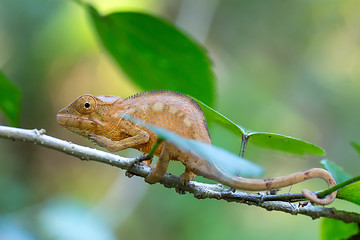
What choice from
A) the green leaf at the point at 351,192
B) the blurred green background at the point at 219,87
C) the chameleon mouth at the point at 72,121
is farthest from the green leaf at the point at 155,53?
the blurred green background at the point at 219,87

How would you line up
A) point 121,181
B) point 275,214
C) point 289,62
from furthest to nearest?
point 289,62, point 275,214, point 121,181

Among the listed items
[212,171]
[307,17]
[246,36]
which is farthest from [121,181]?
[307,17]

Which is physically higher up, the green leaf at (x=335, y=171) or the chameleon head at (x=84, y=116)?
the green leaf at (x=335, y=171)

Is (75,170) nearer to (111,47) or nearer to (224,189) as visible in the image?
(111,47)

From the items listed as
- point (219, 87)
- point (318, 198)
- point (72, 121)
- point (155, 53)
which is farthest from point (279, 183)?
point (219, 87)

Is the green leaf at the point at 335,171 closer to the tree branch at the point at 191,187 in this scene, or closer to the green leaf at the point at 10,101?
the tree branch at the point at 191,187

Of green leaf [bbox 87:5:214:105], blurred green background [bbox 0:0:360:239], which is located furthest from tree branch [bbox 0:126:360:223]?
blurred green background [bbox 0:0:360:239]
